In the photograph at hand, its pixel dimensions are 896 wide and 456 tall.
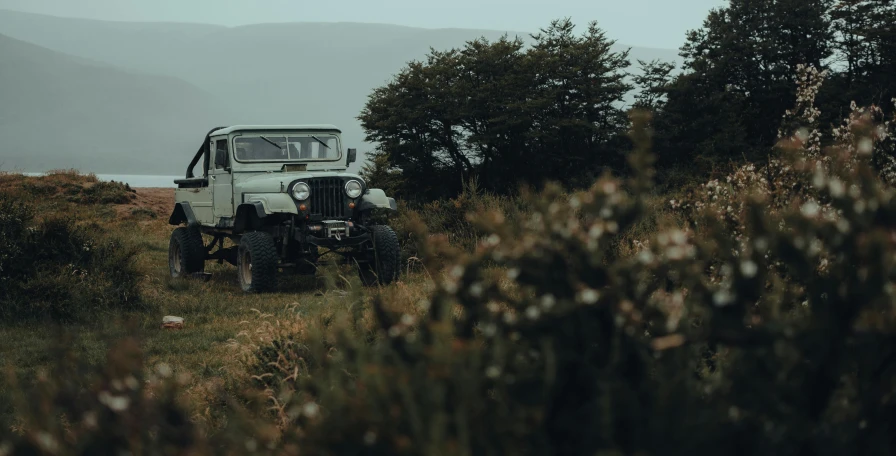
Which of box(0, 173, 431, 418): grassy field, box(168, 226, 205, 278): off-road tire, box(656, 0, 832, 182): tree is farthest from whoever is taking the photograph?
box(656, 0, 832, 182): tree

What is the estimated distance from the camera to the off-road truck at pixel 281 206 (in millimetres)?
11031

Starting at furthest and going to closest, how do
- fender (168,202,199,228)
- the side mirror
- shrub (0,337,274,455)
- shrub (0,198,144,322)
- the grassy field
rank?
fender (168,202,199,228), the side mirror, shrub (0,198,144,322), the grassy field, shrub (0,337,274,455)

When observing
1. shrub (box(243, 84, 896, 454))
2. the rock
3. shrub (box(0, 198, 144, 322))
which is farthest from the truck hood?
shrub (box(243, 84, 896, 454))

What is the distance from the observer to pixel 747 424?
1932 mm

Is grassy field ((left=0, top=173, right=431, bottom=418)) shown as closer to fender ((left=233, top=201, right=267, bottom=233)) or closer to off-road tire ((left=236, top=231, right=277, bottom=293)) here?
off-road tire ((left=236, top=231, right=277, bottom=293))

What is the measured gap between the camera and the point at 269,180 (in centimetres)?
1139

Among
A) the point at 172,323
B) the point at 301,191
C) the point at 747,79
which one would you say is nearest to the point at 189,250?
the point at 301,191

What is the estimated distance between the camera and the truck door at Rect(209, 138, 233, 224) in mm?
12023

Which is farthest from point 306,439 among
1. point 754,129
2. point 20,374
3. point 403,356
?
point 754,129

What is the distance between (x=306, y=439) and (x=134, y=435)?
39cm

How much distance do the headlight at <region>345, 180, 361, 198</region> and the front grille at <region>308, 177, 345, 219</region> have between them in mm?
99

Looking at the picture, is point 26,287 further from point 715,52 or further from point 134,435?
point 715,52

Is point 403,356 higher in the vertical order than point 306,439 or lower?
higher

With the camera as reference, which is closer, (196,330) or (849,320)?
(849,320)
